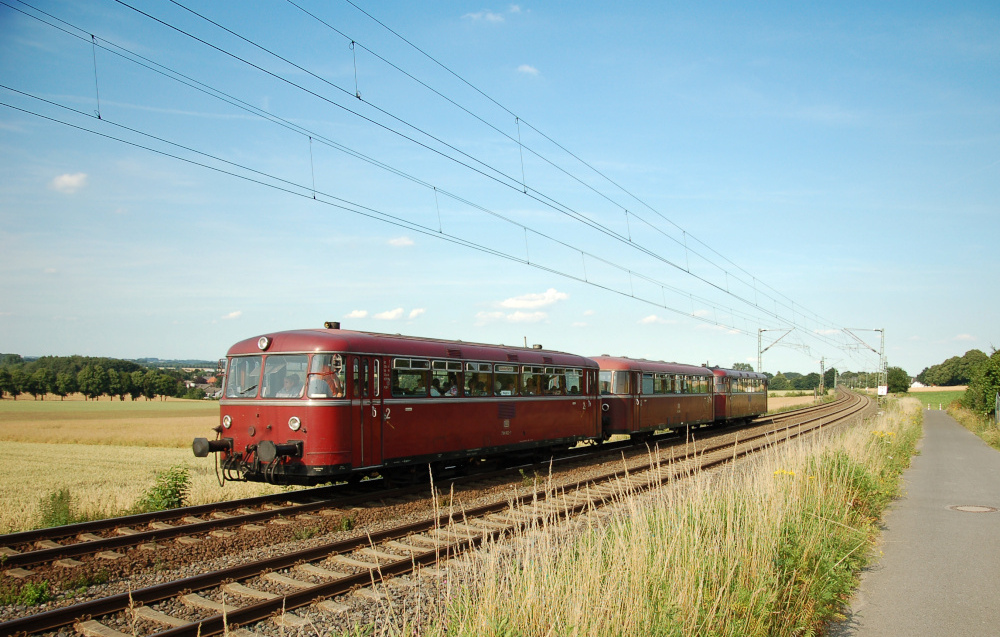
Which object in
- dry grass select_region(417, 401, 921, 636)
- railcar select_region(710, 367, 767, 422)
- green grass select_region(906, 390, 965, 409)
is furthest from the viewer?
green grass select_region(906, 390, 965, 409)

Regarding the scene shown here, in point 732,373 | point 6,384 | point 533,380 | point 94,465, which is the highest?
point 533,380

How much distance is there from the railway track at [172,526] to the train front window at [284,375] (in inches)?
73.9

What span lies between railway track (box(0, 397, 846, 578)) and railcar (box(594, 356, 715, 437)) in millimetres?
9809

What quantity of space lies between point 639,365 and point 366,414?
13016 millimetres

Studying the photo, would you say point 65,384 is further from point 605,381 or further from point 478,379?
point 478,379

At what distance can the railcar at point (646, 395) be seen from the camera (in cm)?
2131

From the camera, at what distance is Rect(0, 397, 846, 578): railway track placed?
314 inches

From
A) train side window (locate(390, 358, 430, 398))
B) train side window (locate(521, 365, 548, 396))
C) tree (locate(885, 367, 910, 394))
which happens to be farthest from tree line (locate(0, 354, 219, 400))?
tree (locate(885, 367, 910, 394))

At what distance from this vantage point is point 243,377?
478 inches

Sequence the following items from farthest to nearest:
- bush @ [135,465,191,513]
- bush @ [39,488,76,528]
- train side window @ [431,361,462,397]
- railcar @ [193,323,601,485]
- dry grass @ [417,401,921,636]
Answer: train side window @ [431,361,462,397]
bush @ [135,465,191,513]
railcar @ [193,323,601,485]
bush @ [39,488,76,528]
dry grass @ [417,401,921,636]

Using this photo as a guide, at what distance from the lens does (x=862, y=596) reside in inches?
256

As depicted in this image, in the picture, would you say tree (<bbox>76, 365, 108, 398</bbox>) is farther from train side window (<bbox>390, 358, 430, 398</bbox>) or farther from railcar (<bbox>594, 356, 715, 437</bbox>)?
train side window (<bbox>390, 358, 430, 398</bbox>)

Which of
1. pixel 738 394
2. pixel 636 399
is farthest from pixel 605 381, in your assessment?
pixel 738 394

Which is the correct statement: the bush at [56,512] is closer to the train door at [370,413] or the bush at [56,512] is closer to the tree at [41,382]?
the train door at [370,413]
